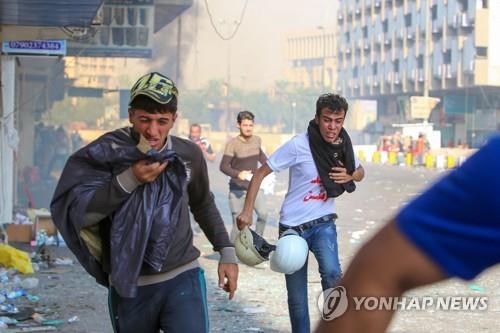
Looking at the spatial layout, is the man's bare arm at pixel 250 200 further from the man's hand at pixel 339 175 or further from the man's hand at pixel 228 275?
the man's hand at pixel 228 275

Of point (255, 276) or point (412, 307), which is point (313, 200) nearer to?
point (412, 307)

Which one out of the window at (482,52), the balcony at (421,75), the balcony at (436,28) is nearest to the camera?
the window at (482,52)

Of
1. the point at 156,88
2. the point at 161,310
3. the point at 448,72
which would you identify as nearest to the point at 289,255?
the point at 161,310

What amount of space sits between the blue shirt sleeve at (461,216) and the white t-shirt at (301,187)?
4.76m

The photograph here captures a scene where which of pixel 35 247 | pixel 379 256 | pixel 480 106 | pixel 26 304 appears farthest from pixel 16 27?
pixel 480 106

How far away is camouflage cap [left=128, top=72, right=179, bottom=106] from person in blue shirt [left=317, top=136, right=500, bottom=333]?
2.38 meters

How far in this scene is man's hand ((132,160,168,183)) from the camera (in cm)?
349

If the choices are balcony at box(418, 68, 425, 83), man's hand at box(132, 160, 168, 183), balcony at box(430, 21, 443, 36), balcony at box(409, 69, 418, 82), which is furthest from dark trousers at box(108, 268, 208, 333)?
balcony at box(409, 69, 418, 82)

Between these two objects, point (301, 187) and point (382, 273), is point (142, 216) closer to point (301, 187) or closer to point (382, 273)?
point (382, 273)

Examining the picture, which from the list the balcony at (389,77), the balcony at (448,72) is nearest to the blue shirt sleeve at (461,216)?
the balcony at (448,72)

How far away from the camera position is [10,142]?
1471 cm

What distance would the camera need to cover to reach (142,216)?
3543mm

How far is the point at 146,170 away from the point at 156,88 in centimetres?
37

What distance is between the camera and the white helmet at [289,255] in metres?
5.74
